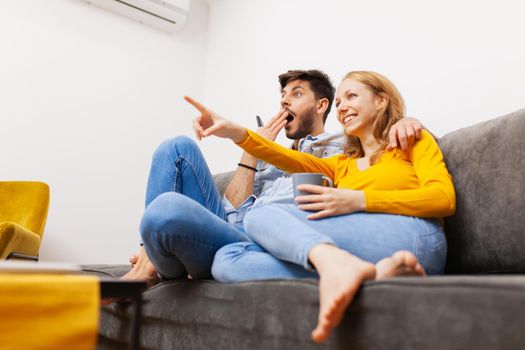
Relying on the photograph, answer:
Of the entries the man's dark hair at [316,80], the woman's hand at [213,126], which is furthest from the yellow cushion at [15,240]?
the man's dark hair at [316,80]

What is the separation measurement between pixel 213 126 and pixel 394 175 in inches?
20.4

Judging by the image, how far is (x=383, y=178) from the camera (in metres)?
1.08

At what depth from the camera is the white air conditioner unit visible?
2848 millimetres

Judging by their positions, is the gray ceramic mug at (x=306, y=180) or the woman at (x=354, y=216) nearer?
the woman at (x=354, y=216)

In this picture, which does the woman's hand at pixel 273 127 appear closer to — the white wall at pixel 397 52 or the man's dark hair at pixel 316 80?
the man's dark hair at pixel 316 80

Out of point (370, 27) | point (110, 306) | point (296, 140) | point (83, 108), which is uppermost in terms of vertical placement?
point (370, 27)

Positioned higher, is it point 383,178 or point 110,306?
point 383,178

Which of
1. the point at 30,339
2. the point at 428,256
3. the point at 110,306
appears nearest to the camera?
the point at 30,339

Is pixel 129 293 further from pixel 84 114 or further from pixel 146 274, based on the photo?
pixel 84 114

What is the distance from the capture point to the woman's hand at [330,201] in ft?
2.91

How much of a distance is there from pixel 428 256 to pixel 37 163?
2.34m

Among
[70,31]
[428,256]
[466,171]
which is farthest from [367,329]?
[70,31]

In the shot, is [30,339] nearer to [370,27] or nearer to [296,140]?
[296,140]

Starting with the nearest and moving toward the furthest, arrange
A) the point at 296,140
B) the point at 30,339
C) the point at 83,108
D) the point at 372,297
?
1. the point at 30,339
2. the point at 372,297
3. the point at 296,140
4. the point at 83,108
